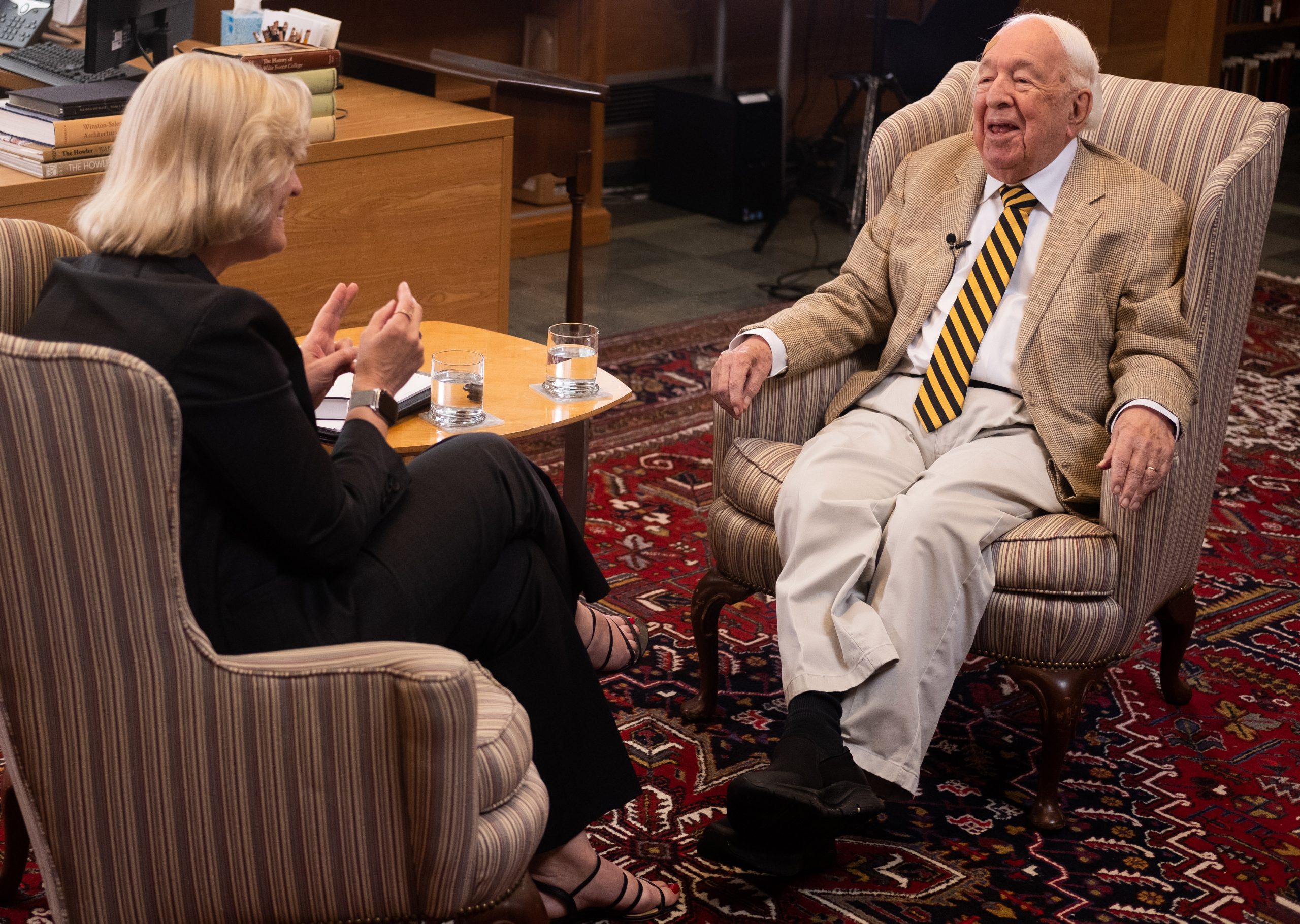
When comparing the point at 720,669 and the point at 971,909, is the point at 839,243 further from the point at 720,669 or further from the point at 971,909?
the point at 971,909

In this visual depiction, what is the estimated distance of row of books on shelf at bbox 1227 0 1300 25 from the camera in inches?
247

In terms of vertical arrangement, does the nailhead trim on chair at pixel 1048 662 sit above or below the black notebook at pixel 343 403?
below

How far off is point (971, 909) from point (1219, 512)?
1.65 metres

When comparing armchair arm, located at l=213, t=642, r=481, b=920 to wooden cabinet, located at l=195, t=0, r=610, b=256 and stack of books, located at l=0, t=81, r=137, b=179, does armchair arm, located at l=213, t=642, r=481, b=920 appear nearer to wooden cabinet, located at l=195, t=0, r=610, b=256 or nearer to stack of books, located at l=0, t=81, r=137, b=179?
stack of books, located at l=0, t=81, r=137, b=179

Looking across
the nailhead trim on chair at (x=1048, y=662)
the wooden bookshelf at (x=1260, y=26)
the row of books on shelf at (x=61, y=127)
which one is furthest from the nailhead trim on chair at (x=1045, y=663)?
the wooden bookshelf at (x=1260, y=26)

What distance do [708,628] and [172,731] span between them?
1.11 meters

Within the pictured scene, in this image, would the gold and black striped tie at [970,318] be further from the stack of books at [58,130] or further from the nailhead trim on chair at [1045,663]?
the stack of books at [58,130]

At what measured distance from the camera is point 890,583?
77.9 inches

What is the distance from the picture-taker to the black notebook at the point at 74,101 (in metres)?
2.66

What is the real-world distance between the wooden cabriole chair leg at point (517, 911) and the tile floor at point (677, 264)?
2.70m

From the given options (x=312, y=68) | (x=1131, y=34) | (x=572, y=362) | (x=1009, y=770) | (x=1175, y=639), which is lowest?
(x=1009, y=770)

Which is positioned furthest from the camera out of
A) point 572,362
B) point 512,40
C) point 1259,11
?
point 1259,11

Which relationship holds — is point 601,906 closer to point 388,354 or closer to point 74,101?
point 388,354

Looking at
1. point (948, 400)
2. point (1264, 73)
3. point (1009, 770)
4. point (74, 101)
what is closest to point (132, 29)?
point (74, 101)
